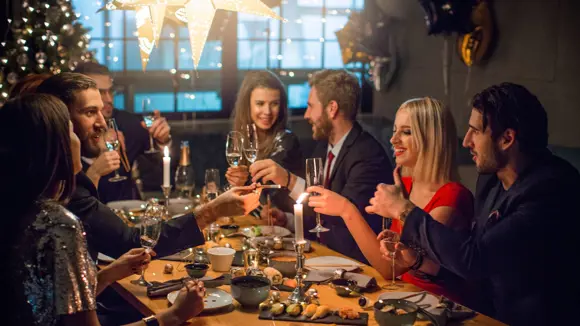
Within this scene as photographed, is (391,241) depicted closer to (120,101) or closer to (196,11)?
(196,11)

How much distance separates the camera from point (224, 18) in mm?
7281

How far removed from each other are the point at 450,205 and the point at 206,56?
4.88 meters

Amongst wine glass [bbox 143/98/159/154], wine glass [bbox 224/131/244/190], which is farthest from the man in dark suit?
wine glass [bbox 143/98/159/154]

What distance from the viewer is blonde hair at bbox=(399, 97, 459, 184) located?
3115mm

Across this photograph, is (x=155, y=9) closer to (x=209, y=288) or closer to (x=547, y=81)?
(x=209, y=288)

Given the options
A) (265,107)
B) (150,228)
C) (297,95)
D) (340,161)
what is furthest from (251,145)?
(297,95)

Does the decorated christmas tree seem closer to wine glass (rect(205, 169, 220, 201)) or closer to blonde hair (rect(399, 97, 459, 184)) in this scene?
wine glass (rect(205, 169, 220, 201))

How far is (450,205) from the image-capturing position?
2982 mm

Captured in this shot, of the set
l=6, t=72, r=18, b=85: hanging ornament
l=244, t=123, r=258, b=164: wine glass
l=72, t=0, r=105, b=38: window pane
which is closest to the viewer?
l=244, t=123, r=258, b=164: wine glass

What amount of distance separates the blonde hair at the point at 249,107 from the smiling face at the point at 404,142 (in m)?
1.34

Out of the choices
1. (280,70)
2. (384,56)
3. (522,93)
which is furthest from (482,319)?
(280,70)

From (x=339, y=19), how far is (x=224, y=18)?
129cm

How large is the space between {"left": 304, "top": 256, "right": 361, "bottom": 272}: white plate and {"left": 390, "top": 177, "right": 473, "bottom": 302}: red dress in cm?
22

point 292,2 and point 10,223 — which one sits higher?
point 292,2
